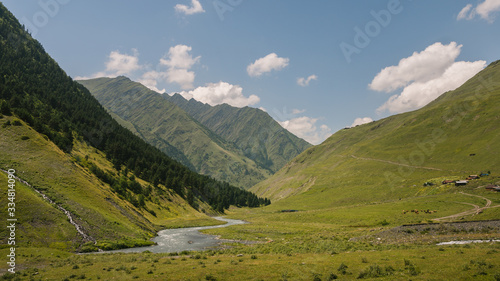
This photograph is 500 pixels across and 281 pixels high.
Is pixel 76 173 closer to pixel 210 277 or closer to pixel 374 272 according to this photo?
pixel 210 277

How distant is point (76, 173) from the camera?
6856 cm

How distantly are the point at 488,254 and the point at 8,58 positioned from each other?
9965 inches

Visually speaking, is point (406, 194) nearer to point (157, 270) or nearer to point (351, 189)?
point (351, 189)

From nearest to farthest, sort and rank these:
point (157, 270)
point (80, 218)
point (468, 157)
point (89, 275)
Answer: point (89, 275)
point (157, 270)
point (80, 218)
point (468, 157)

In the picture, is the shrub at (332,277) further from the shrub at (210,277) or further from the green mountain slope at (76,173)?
the green mountain slope at (76,173)

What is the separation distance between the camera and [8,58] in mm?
169250

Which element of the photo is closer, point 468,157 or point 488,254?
point 488,254

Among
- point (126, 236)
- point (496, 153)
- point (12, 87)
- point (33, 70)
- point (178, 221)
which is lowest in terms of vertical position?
point (178, 221)

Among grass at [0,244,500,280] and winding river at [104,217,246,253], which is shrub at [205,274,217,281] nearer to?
grass at [0,244,500,280]

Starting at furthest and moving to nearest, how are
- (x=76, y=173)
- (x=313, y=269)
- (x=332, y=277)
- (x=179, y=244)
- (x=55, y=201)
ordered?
(x=76, y=173) → (x=179, y=244) → (x=55, y=201) → (x=313, y=269) → (x=332, y=277)

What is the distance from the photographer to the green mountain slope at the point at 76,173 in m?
48.8

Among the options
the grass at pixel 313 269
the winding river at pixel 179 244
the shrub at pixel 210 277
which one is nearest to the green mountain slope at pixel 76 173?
the winding river at pixel 179 244

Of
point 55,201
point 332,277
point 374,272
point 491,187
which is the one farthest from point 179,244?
point 491,187

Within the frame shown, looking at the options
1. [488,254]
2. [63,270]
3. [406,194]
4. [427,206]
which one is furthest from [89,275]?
[406,194]
